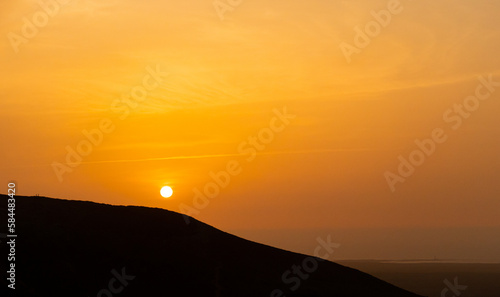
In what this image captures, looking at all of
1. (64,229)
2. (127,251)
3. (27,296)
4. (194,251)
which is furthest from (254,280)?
(27,296)

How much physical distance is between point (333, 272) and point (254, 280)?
1366 centimetres

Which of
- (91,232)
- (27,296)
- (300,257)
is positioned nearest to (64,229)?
(91,232)

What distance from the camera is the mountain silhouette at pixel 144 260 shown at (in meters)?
59.2

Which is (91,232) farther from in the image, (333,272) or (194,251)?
(333,272)

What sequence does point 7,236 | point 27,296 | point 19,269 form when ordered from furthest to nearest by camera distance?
point 7,236 → point 19,269 → point 27,296

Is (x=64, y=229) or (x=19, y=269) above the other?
(x=64, y=229)

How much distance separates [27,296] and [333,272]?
118 feet

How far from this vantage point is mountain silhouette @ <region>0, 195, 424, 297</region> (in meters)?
59.2

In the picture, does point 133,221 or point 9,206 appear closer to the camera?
point 9,206

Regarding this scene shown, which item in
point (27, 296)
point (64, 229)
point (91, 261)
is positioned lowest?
point (27, 296)

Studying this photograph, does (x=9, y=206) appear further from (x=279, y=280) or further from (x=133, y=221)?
(x=279, y=280)

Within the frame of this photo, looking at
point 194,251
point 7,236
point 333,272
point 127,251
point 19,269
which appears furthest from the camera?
point 333,272

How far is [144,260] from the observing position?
6606cm

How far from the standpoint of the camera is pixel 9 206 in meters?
67.7
